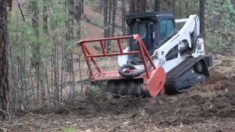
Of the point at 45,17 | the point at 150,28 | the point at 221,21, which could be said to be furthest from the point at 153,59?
the point at 221,21

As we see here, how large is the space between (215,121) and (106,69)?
22.7ft

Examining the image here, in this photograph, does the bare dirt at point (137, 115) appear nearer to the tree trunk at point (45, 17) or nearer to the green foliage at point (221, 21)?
the tree trunk at point (45, 17)

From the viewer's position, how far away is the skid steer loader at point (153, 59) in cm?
1191

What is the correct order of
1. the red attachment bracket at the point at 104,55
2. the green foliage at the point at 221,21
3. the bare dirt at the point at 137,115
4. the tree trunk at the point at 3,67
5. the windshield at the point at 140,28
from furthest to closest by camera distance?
the green foliage at the point at 221,21, the windshield at the point at 140,28, the red attachment bracket at the point at 104,55, the tree trunk at the point at 3,67, the bare dirt at the point at 137,115

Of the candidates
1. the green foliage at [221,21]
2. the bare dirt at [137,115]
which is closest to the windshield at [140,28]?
the bare dirt at [137,115]

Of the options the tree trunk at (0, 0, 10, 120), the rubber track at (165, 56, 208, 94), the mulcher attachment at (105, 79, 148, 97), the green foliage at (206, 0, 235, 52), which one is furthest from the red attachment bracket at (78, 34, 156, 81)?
the green foliage at (206, 0, 235, 52)

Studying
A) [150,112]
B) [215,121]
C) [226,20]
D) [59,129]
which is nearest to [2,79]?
[59,129]

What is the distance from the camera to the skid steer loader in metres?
11.9

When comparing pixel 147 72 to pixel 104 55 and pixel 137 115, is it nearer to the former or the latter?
pixel 104 55

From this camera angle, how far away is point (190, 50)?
1445cm

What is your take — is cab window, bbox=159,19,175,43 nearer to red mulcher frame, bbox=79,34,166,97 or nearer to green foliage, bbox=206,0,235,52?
red mulcher frame, bbox=79,34,166,97

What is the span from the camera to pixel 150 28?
13.2m

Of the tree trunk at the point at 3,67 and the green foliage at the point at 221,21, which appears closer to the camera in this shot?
the tree trunk at the point at 3,67

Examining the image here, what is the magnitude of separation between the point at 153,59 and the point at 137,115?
3.42 m
